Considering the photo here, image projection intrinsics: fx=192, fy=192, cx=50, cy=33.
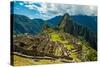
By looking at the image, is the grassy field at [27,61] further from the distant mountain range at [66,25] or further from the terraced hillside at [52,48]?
the distant mountain range at [66,25]

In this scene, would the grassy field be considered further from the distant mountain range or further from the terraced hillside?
the distant mountain range

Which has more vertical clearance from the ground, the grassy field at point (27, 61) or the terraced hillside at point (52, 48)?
the terraced hillside at point (52, 48)

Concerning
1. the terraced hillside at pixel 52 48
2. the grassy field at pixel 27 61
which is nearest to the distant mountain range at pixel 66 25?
the terraced hillside at pixel 52 48

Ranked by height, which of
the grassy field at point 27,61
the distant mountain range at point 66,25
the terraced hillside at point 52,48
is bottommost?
the grassy field at point 27,61

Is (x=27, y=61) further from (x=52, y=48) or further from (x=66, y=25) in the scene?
(x=66, y=25)

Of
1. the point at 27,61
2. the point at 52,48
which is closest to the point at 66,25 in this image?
the point at 52,48

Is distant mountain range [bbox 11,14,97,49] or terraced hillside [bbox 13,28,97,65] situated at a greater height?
distant mountain range [bbox 11,14,97,49]

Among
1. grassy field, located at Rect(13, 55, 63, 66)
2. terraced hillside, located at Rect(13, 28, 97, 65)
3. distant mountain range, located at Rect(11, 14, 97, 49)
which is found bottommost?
grassy field, located at Rect(13, 55, 63, 66)

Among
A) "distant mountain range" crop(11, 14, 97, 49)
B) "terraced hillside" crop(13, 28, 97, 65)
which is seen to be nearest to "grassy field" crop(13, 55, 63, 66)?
"terraced hillside" crop(13, 28, 97, 65)
